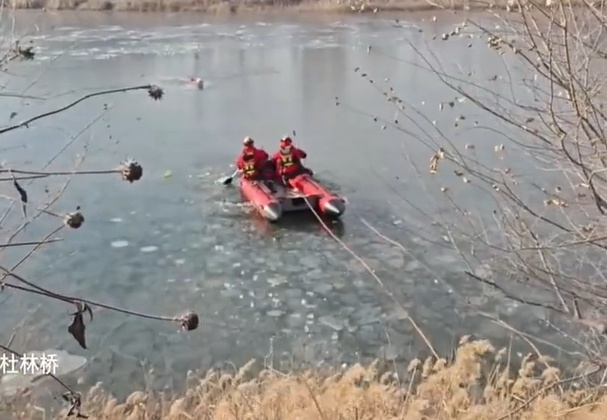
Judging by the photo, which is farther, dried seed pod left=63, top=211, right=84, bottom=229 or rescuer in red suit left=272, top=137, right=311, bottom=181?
rescuer in red suit left=272, top=137, right=311, bottom=181

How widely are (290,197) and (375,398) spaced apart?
15.6 ft

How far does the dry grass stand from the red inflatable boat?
2.97m

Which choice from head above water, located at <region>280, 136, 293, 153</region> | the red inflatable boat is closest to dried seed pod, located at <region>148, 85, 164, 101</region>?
the red inflatable boat

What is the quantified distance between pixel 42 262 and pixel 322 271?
2360mm

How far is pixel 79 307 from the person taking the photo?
103 centimetres

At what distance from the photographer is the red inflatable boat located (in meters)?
7.64

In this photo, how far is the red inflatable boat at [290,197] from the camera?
764 centimetres

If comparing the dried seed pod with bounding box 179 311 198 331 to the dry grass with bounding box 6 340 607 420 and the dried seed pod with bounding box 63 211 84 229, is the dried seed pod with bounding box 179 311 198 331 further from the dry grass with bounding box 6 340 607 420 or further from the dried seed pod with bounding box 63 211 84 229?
the dry grass with bounding box 6 340 607 420

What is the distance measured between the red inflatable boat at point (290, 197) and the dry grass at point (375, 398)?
9.74 ft

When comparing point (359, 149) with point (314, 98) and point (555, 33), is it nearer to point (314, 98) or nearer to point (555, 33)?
point (314, 98)

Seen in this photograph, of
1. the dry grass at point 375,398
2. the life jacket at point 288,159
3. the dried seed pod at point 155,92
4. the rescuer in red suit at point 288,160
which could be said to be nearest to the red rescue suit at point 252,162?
the rescuer in red suit at point 288,160

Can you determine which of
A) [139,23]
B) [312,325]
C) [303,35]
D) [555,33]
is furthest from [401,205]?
[139,23]

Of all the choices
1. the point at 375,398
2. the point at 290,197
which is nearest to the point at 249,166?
the point at 290,197

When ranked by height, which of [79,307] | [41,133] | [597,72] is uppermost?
[597,72]
